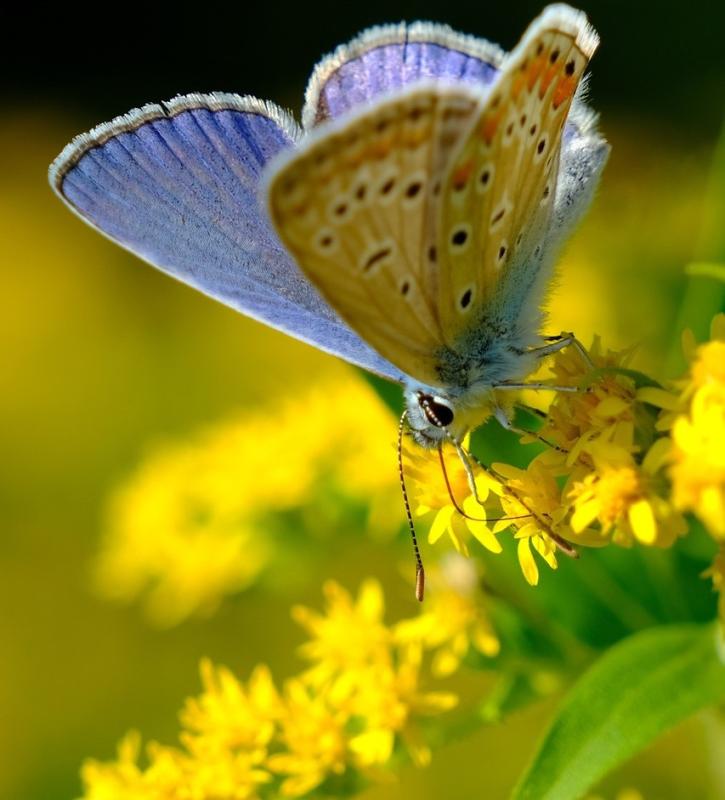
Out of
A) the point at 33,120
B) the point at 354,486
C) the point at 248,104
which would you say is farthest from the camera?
the point at 33,120

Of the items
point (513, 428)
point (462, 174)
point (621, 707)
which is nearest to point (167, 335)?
point (513, 428)

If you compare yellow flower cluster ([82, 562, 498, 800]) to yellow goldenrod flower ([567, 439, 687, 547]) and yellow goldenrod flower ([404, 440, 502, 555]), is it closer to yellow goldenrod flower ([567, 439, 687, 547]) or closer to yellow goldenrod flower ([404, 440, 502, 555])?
yellow goldenrod flower ([404, 440, 502, 555])

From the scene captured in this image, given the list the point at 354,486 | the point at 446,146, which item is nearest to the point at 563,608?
the point at 354,486

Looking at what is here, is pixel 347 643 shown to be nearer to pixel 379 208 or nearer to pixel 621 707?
pixel 621 707

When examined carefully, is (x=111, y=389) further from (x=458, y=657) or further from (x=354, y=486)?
(x=458, y=657)

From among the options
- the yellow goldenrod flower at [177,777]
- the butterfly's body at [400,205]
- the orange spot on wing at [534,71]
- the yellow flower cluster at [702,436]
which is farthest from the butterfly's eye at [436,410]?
the yellow goldenrod flower at [177,777]
